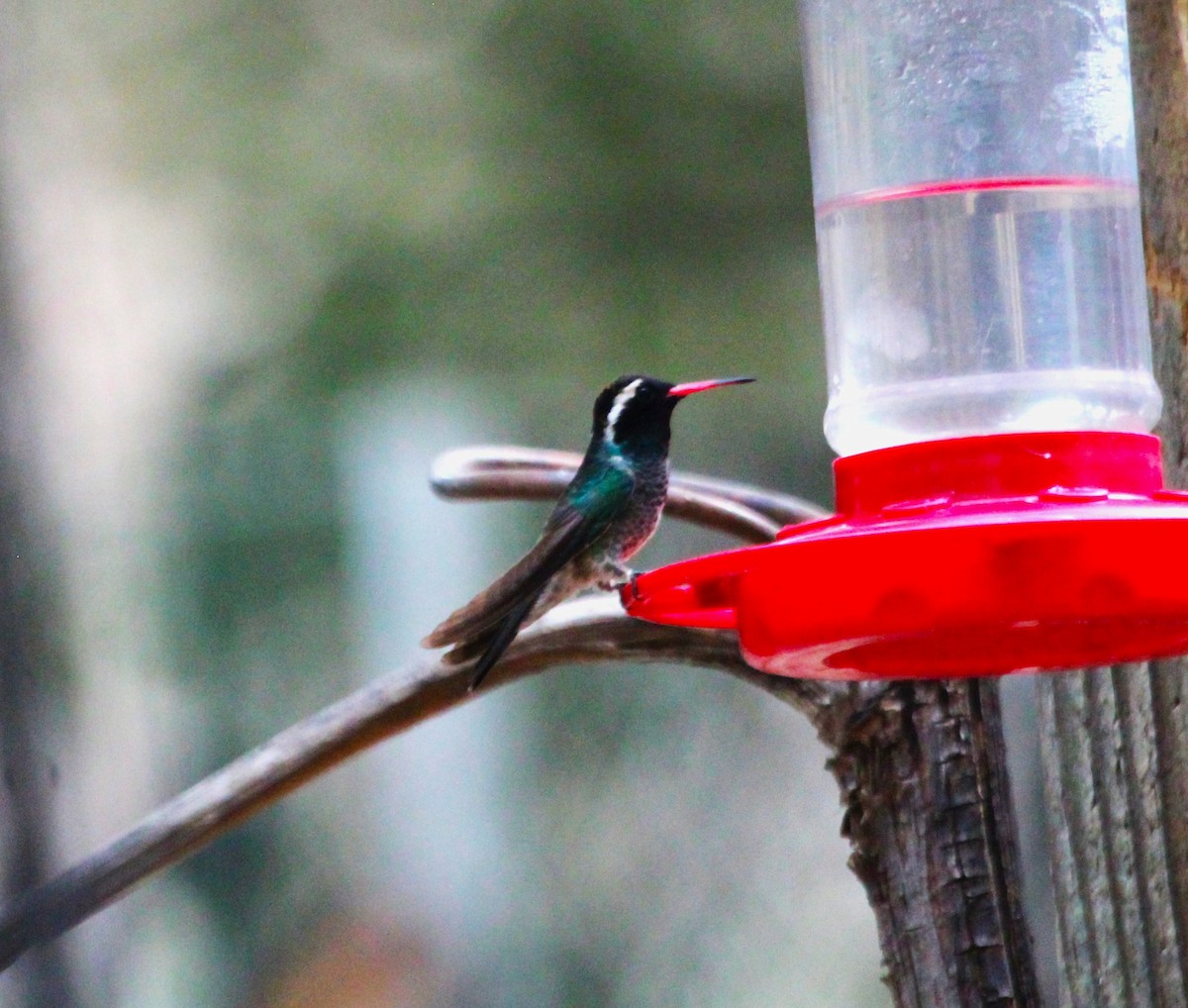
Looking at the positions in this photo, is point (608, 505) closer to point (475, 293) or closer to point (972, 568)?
point (475, 293)

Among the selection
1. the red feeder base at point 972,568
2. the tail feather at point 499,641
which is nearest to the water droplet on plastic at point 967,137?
the red feeder base at point 972,568

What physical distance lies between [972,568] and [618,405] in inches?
73.0

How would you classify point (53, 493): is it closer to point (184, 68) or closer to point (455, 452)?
point (455, 452)

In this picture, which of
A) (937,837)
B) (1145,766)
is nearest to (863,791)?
(937,837)

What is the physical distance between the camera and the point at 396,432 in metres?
3.84

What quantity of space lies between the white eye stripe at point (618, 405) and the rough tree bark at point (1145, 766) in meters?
1.45

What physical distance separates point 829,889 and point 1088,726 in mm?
1879

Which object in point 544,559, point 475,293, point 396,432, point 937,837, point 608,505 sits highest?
point 475,293

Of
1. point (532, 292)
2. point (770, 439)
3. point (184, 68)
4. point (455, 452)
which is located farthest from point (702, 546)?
point (184, 68)

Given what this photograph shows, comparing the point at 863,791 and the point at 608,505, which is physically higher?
the point at 608,505

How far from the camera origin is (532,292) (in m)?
4.03

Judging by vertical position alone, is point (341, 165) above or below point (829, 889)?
above

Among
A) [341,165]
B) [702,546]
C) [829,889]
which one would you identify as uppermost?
[341,165]

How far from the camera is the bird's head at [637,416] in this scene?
9.61 ft
